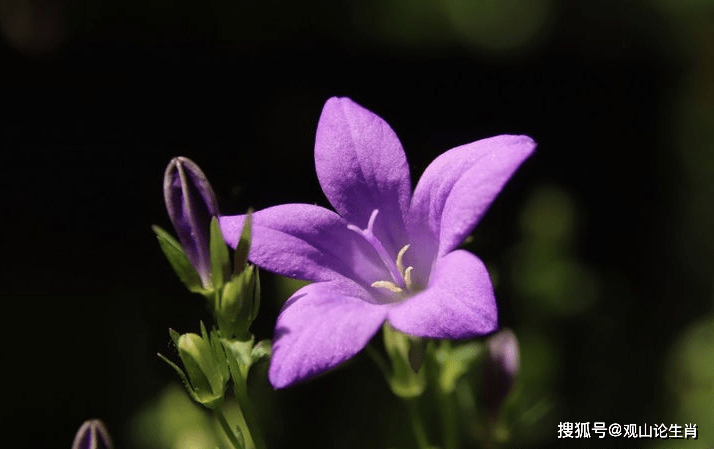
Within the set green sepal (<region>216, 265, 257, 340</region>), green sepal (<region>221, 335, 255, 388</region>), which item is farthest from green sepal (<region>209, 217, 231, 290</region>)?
green sepal (<region>221, 335, 255, 388</region>)

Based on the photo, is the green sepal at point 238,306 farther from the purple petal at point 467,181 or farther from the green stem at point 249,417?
the purple petal at point 467,181

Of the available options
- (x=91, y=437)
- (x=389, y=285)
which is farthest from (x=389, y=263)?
(x=91, y=437)

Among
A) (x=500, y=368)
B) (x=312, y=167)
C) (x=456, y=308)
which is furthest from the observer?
(x=312, y=167)

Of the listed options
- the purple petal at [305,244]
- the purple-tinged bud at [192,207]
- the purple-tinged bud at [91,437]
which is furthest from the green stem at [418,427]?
the purple-tinged bud at [91,437]

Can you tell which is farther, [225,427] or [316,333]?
[225,427]

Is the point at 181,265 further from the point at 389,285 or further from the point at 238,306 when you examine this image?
the point at 389,285

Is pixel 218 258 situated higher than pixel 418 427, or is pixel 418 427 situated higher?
pixel 218 258
